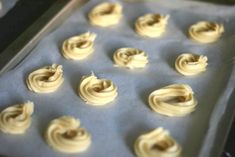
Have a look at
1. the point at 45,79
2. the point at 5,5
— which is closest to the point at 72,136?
the point at 45,79

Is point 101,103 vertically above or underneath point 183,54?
underneath

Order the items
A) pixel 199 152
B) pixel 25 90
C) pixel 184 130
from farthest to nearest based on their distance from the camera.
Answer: pixel 25 90 < pixel 184 130 < pixel 199 152

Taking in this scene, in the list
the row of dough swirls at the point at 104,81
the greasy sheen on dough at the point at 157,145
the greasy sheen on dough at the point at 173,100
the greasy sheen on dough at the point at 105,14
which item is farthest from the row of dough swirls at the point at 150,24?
the greasy sheen on dough at the point at 157,145

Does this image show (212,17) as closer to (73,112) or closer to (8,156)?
(73,112)

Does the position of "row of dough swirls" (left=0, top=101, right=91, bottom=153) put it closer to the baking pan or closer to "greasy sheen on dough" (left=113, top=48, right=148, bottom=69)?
the baking pan

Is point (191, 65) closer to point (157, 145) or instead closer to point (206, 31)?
point (206, 31)

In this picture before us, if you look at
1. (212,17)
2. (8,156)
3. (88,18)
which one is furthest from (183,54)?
(8,156)

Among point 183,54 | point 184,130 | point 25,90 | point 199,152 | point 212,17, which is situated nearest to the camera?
point 199,152
